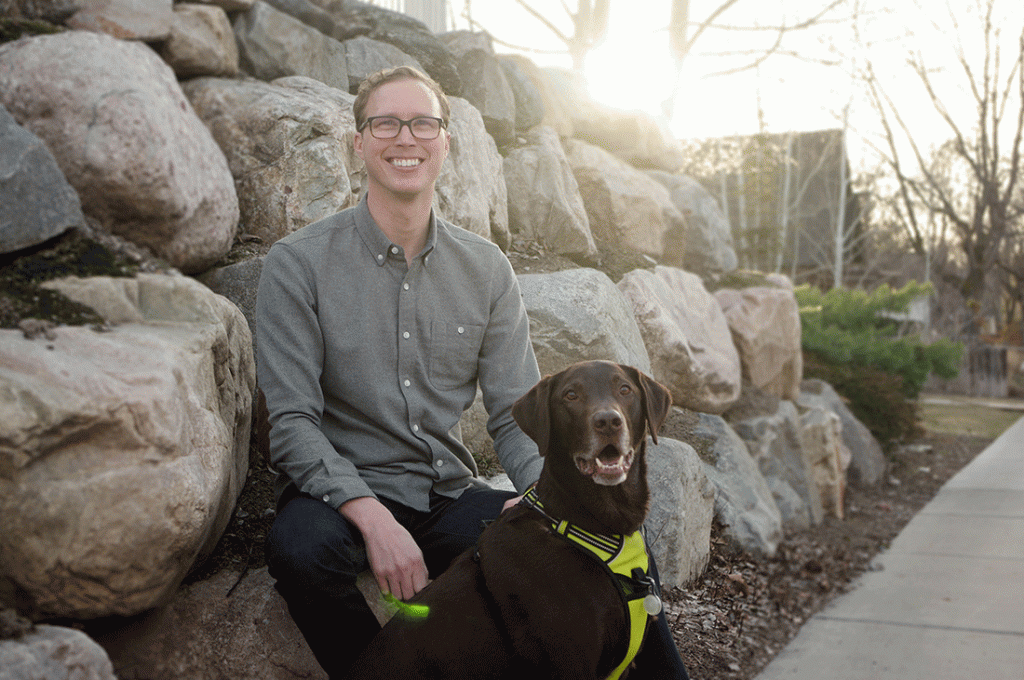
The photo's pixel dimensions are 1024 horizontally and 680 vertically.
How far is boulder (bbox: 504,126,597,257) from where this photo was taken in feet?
19.6

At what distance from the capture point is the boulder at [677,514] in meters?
3.98

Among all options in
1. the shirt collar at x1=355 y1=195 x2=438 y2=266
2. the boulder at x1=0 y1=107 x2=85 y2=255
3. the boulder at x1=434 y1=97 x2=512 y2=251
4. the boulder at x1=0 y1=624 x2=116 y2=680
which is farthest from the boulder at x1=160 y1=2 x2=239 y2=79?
the boulder at x1=0 y1=624 x2=116 y2=680

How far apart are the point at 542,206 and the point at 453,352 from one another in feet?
10.8

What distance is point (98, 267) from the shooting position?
116 inches

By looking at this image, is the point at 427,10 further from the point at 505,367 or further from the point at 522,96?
the point at 505,367

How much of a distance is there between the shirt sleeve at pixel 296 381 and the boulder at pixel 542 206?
3376mm

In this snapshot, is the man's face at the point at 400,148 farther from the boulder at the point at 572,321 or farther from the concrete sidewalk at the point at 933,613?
the concrete sidewalk at the point at 933,613

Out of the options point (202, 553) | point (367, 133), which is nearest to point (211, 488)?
point (202, 553)

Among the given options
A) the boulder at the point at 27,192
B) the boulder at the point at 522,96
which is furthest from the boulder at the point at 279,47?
the boulder at the point at 27,192

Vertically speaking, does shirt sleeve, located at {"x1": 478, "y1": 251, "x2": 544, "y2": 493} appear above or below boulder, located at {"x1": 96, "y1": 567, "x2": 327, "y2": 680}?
above

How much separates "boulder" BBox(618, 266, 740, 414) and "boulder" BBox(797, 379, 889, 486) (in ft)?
7.72

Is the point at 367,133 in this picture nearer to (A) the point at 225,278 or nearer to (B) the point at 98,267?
(B) the point at 98,267

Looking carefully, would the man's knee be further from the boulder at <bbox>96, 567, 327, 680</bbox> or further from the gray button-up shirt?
the boulder at <bbox>96, 567, 327, 680</bbox>

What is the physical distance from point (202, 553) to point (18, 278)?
1109mm
